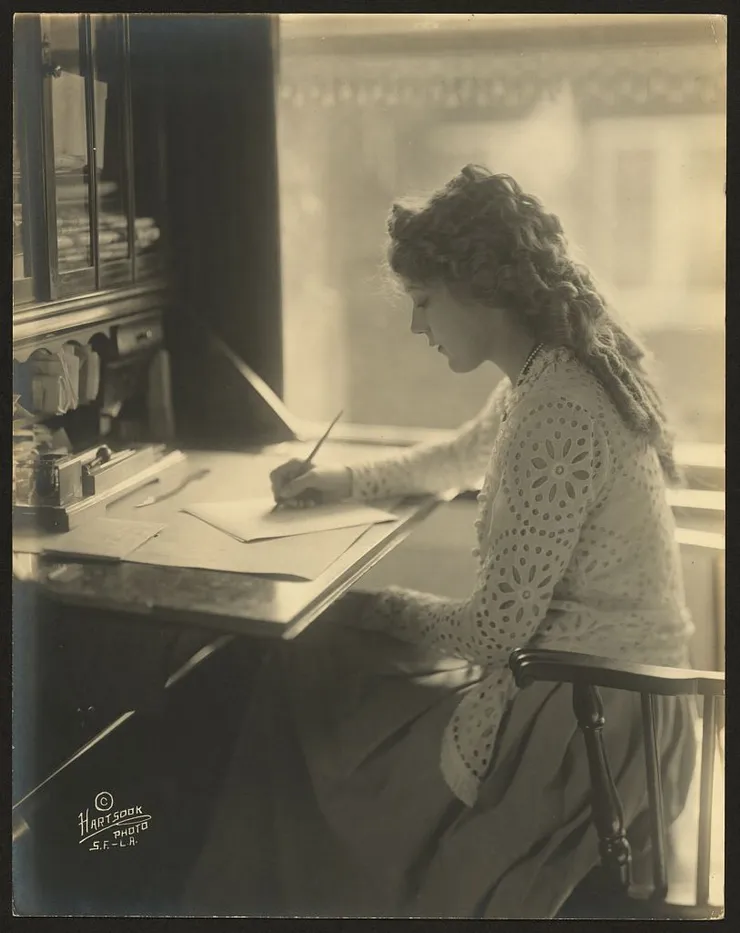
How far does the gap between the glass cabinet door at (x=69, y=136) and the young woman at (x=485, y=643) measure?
19.8 inches

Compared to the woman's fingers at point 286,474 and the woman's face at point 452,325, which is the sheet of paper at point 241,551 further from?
the woman's face at point 452,325

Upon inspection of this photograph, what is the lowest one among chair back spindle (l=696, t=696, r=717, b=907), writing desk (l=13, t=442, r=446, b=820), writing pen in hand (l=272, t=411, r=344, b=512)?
chair back spindle (l=696, t=696, r=717, b=907)

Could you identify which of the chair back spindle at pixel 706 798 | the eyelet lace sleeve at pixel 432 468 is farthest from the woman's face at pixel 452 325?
the chair back spindle at pixel 706 798

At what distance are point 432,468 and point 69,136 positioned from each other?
2.65ft

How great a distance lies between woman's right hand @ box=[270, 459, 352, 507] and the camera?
2.00 meters

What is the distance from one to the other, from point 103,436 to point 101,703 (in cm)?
45

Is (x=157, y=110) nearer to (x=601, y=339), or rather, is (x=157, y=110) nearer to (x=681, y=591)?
(x=601, y=339)

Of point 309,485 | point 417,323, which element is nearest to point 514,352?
point 417,323

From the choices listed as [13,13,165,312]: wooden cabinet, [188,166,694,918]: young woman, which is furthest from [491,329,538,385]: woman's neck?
[13,13,165,312]: wooden cabinet

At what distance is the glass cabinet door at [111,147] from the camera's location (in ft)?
6.50

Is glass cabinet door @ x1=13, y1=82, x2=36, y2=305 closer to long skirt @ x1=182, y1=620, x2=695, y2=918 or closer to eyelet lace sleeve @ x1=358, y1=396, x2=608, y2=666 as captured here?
long skirt @ x1=182, y1=620, x2=695, y2=918

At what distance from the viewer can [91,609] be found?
1991 millimetres

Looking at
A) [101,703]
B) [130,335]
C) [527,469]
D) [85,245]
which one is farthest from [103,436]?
[527,469]

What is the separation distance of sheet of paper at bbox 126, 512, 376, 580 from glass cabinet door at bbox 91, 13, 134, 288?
46 centimetres
